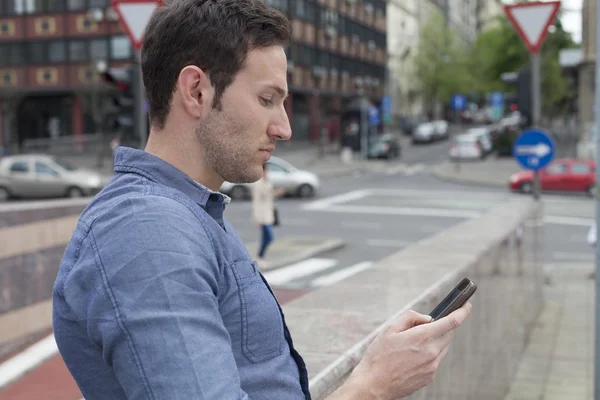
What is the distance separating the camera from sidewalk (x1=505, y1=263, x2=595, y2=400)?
→ 26.3 feet

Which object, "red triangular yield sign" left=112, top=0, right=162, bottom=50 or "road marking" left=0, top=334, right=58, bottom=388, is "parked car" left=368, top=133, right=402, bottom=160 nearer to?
"red triangular yield sign" left=112, top=0, right=162, bottom=50

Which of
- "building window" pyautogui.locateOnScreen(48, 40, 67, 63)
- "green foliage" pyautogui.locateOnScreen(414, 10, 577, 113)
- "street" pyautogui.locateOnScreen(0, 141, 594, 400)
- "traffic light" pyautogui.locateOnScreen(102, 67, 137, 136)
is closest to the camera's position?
"traffic light" pyautogui.locateOnScreen(102, 67, 137, 136)

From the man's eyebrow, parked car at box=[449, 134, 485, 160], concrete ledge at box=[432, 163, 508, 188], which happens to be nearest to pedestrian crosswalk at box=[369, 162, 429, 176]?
concrete ledge at box=[432, 163, 508, 188]

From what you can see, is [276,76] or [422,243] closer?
[276,76]

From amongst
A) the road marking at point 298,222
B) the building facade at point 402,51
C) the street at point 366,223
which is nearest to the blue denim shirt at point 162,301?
the street at point 366,223

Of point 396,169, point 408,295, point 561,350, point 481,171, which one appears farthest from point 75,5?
point 408,295

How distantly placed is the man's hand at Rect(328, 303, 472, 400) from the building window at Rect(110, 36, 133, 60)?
4601 cm

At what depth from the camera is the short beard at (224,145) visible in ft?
5.76

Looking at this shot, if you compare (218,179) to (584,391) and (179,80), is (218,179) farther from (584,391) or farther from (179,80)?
(584,391)

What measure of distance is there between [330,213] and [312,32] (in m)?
34.2

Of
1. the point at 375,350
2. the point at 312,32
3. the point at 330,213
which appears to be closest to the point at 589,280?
the point at 330,213

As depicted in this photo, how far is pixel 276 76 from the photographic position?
179 cm

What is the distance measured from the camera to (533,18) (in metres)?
10.9

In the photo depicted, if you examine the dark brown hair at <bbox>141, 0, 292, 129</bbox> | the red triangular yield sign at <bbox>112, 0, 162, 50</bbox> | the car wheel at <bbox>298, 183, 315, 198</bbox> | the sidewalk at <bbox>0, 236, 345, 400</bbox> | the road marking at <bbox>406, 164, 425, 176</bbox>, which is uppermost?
the red triangular yield sign at <bbox>112, 0, 162, 50</bbox>
